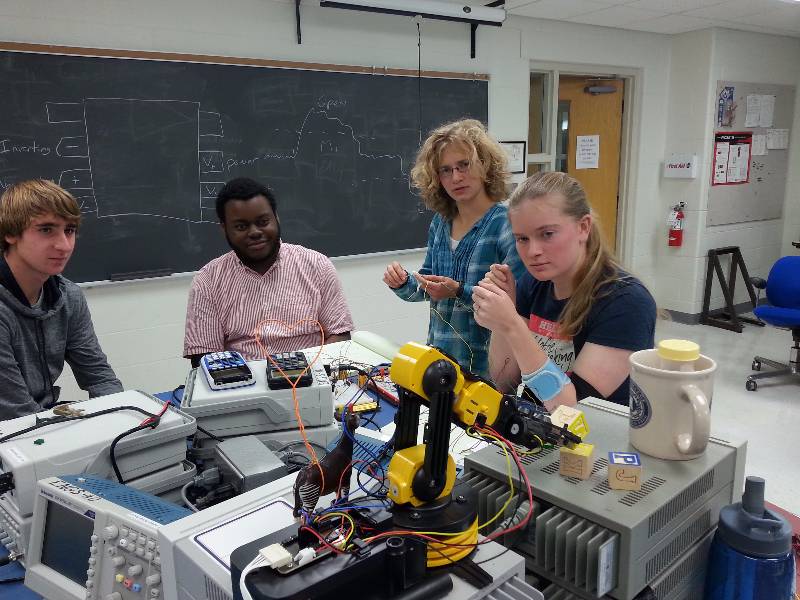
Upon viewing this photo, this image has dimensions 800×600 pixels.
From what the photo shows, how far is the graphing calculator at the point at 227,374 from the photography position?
147cm

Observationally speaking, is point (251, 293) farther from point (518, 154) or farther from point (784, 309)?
point (784, 309)

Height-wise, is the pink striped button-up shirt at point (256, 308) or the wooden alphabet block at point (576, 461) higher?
the wooden alphabet block at point (576, 461)

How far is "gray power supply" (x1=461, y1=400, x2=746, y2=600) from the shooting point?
673 mm

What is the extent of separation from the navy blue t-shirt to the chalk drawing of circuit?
92.6 inches

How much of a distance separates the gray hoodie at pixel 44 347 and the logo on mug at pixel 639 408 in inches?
62.3

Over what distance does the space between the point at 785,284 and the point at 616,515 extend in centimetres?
400

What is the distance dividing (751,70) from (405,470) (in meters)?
5.77

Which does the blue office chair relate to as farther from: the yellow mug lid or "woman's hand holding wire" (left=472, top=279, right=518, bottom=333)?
the yellow mug lid

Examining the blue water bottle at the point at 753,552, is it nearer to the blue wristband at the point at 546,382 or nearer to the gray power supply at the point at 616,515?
the gray power supply at the point at 616,515

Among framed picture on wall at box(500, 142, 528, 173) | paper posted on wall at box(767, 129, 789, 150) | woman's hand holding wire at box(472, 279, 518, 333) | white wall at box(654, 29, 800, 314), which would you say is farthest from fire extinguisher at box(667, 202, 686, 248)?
woman's hand holding wire at box(472, 279, 518, 333)

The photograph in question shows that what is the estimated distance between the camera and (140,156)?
3.04 m

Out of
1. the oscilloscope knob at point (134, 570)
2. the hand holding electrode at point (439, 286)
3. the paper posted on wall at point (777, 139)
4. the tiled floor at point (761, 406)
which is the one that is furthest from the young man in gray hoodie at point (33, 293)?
the paper posted on wall at point (777, 139)

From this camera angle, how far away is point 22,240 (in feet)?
5.73

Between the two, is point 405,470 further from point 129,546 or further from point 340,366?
point 340,366
